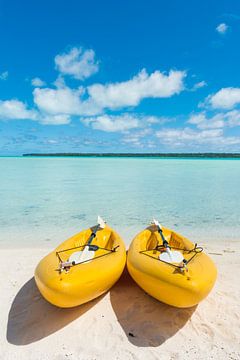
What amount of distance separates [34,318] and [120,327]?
0.96m

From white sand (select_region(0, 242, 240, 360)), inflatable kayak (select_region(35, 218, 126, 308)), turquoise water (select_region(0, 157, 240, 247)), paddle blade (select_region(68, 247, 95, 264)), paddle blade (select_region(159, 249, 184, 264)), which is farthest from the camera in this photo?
turquoise water (select_region(0, 157, 240, 247))

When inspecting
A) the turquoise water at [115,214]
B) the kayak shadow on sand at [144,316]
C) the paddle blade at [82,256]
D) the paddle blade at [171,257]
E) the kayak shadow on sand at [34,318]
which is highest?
the paddle blade at [171,257]

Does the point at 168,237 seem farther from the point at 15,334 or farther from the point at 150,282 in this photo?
the point at 15,334

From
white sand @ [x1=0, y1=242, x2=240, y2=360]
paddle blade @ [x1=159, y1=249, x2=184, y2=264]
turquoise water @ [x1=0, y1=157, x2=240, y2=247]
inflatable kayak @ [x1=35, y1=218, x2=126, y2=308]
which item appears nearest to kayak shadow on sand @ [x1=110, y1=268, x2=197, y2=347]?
white sand @ [x1=0, y1=242, x2=240, y2=360]

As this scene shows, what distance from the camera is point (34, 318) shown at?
2.40 meters

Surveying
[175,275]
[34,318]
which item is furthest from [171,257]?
[34,318]

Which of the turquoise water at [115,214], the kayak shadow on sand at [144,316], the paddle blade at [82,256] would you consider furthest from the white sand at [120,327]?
the turquoise water at [115,214]

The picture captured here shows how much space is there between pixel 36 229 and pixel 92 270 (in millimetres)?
4026

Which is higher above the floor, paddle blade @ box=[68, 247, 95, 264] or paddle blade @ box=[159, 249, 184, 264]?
paddle blade @ box=[159, 249, 184, 264]

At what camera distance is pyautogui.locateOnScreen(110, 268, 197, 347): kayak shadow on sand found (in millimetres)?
2162

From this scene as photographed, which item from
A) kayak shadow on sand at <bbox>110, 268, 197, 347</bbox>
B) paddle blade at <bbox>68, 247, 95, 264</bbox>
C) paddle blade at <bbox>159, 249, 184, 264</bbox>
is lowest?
kayak shadow on sand at <bbox>110, 268, 197, 347</bbox>

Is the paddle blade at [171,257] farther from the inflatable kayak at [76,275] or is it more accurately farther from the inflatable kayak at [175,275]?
the inflatable kayak at [76,275]

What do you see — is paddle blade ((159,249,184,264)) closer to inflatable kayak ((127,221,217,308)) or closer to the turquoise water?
inflatable kayak ((127,221,217,308))

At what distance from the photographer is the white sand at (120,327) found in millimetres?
2008
